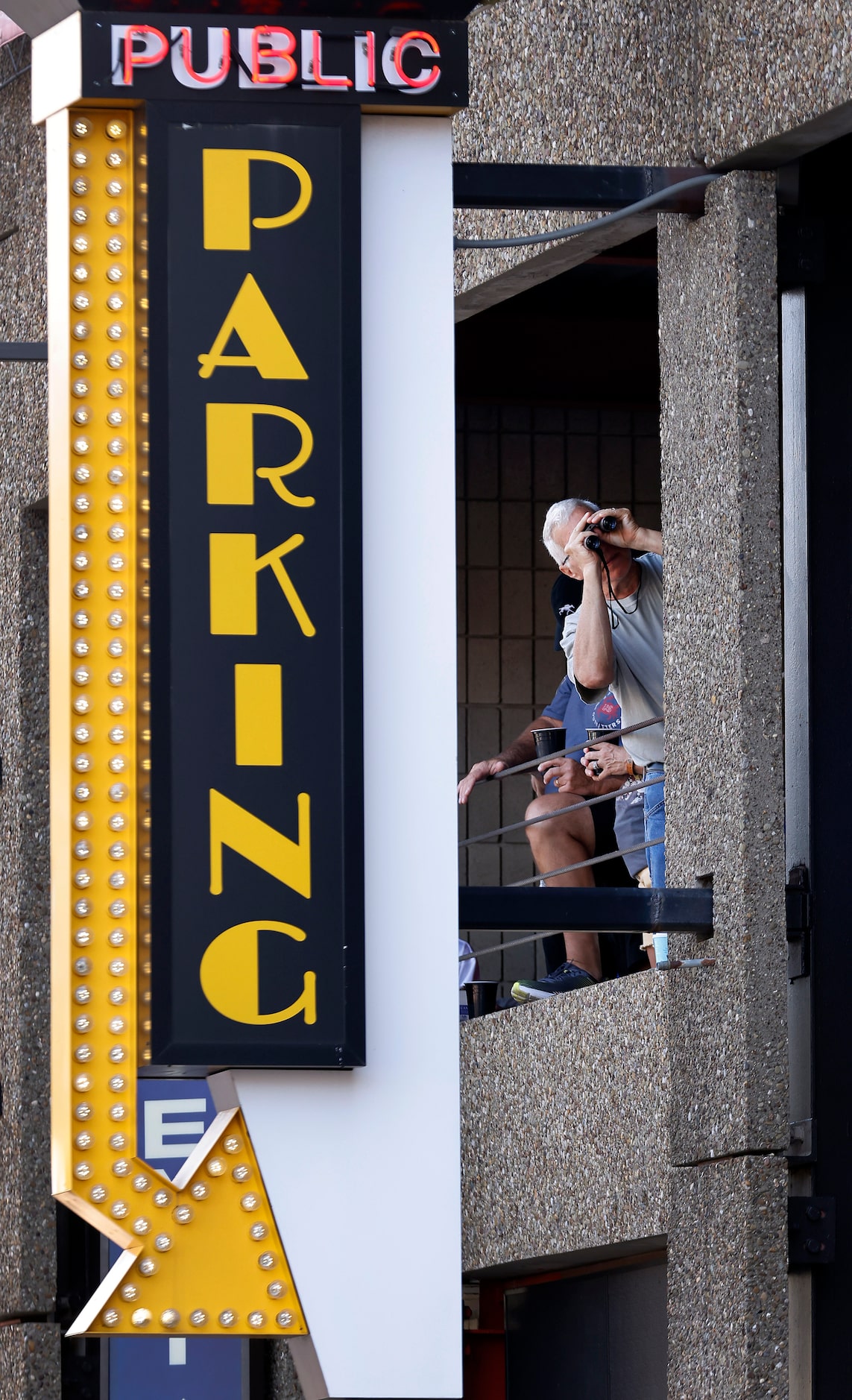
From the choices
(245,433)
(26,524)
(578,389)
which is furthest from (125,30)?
(578,389)

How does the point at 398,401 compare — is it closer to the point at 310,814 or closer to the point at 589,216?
the point at 310,814

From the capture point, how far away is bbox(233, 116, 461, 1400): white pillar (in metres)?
4.79

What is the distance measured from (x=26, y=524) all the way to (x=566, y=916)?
4634mm

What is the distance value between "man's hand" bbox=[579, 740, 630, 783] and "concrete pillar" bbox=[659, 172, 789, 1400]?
3.67 feet

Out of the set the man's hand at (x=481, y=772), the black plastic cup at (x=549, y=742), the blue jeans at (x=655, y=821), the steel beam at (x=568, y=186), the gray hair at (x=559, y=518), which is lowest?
the blue jeans at (x=655, y=821)

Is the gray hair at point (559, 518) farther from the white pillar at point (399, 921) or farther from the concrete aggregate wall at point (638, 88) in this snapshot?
the white pillar at point (399, 921)

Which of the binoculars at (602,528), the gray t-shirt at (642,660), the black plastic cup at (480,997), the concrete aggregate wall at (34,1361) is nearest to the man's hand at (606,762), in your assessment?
the gray t-shirt at (642,660)

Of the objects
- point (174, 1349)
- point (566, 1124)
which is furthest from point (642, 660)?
point (174, 1349)

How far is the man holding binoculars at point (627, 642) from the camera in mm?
6445

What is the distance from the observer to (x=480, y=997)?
8.48 metres

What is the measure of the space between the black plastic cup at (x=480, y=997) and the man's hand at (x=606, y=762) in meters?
1.22

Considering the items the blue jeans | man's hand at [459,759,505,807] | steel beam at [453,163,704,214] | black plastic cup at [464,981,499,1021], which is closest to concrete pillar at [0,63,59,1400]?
black plastic cup at [464,981,499,1021]

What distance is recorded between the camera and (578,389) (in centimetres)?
1048

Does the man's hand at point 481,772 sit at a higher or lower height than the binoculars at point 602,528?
lower
